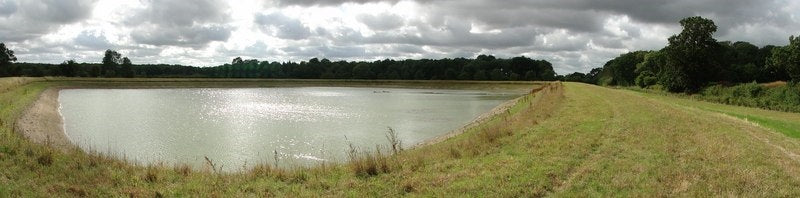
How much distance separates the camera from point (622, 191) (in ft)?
27.2

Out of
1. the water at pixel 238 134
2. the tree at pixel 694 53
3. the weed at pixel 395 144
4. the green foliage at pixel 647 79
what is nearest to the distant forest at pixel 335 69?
the green foliage at pixel 647 79

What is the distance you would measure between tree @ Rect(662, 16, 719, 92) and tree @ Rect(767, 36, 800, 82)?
9.37 m

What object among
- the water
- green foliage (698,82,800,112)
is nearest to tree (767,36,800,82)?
green foliage (698,82,800,112)

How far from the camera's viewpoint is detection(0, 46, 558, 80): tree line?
127m

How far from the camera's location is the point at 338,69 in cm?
16300

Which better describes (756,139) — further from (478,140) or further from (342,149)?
(342,149)

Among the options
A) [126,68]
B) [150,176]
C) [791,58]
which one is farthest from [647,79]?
[126,68]

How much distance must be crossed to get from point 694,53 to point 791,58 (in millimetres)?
13117

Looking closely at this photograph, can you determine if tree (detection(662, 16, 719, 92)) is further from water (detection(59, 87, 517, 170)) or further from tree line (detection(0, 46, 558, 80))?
tree line (detection(0, 46, 558, 80))

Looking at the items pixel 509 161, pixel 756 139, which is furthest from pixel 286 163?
pixel 756 139

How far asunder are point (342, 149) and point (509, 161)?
9.98 meters

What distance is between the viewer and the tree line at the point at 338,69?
12725 cm

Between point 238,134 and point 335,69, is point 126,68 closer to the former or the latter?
point 335,69

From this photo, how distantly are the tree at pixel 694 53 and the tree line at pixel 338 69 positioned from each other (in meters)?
87.0
